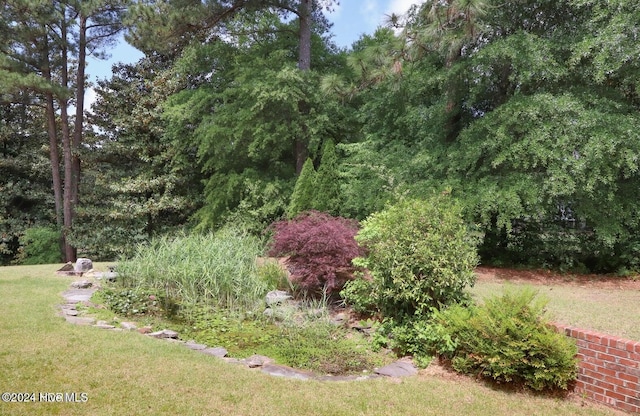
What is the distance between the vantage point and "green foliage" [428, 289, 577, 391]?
3188mm

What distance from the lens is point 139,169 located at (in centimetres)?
1404

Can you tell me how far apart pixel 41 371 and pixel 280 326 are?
2590mm

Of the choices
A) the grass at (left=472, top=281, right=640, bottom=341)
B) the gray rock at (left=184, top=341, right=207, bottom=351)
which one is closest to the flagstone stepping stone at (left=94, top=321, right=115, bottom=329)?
the gray rock at (left=184, top=341, right=207, bottom=351)

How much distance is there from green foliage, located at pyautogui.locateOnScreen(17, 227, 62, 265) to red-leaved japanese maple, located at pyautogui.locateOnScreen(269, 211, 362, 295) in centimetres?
1109

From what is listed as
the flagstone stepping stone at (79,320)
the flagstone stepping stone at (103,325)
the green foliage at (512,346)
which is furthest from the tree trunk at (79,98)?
the green foliage at (512,346)

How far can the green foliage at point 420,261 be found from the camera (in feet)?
14.3

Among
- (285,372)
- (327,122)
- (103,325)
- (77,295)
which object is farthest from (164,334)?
(327,122)

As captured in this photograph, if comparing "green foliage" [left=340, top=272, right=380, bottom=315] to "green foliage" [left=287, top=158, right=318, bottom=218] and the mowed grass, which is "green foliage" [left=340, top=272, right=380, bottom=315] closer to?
the mowed grass

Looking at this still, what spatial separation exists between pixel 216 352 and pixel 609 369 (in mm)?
3543

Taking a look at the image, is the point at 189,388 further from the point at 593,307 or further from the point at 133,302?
the point at 593,307

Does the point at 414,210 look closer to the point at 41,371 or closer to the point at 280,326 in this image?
the point at 280,326

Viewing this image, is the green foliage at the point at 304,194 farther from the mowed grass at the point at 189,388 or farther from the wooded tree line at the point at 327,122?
the mowed grass at the point at 189,388

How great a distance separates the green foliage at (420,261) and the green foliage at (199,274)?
2.13 meters

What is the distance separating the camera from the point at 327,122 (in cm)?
1080
